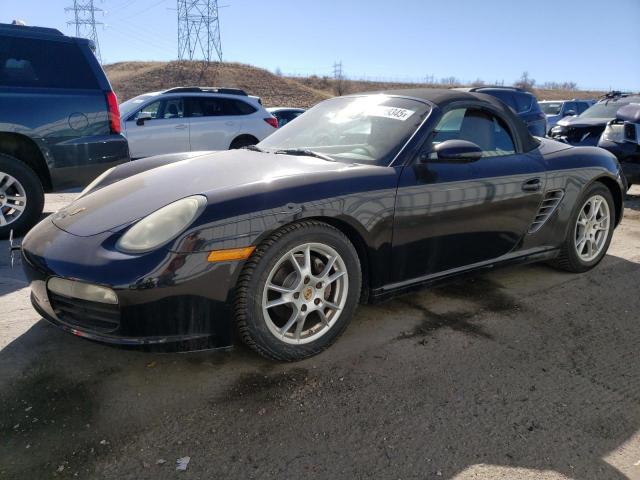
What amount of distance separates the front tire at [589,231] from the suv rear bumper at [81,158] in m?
4.26

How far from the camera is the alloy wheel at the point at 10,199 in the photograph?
482 cm

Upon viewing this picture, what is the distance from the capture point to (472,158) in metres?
2.98

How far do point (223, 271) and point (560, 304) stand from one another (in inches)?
95.0

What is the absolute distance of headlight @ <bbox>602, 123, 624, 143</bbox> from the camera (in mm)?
7587

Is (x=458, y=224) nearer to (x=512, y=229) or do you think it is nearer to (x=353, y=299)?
(x=512, y=229)

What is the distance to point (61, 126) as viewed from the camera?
488 cm

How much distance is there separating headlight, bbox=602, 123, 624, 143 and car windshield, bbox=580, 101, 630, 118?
8.86 ft

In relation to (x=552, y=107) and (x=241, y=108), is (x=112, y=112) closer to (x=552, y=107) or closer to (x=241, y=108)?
(x=241, y=108)

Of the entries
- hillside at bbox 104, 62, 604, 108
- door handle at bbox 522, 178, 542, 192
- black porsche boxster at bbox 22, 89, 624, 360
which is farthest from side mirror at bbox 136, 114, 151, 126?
hillside at bbox 104, 62, 604, 108

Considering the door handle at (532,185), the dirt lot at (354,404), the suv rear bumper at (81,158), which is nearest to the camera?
the dirt lot at (354,404)

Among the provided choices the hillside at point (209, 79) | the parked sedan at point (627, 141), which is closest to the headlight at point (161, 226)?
the parked sedan at point (627, 141)

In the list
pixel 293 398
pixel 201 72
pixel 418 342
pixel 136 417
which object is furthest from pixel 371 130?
pixel 201 72

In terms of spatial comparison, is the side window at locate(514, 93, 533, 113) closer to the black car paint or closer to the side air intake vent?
the side air intake vent

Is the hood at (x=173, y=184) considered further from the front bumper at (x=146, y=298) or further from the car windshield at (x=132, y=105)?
the car windshield at (x=132, y=105)
